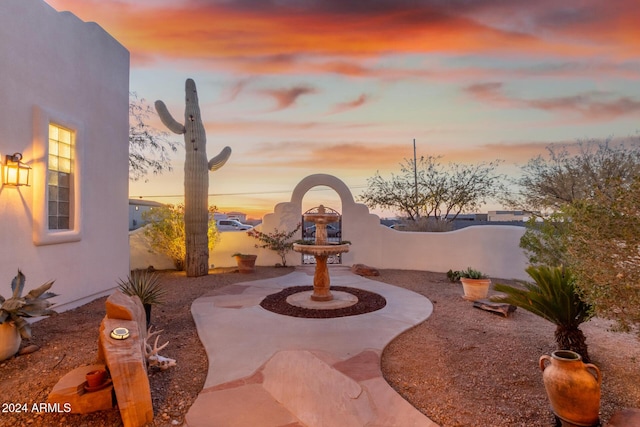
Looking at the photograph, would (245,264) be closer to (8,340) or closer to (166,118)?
(166,118)

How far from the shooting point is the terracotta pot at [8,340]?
3.33 metres

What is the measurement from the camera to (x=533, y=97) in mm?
8297

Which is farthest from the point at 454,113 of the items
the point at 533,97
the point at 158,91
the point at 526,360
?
the point at 158,91

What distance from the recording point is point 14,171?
434cm

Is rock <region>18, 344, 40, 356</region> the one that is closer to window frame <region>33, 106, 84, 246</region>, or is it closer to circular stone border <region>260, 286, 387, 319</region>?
window frame <region>33, 106, 84, 246</region>

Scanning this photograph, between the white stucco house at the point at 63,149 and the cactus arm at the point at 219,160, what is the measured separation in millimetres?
2526

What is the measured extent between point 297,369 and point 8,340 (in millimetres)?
3231

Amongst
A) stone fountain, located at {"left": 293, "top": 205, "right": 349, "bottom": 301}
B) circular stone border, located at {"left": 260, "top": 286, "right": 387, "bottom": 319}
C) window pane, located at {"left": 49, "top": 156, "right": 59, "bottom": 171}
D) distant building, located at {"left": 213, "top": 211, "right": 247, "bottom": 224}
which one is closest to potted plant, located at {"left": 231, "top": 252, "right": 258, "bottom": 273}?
circular stone border, located at {"left": 260, "top": 286, "right": 387, "bottom": 319}

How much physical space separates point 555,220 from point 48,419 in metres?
8.19

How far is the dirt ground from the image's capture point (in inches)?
102

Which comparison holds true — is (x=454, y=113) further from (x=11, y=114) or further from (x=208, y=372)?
(x=11, y=114)

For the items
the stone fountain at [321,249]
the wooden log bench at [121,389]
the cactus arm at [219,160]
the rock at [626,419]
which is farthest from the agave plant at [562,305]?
the cactus arm at [219,160]

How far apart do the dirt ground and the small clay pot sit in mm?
234

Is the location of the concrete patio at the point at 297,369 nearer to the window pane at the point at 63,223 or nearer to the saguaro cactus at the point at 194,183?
the window pane at the point at 63,223
